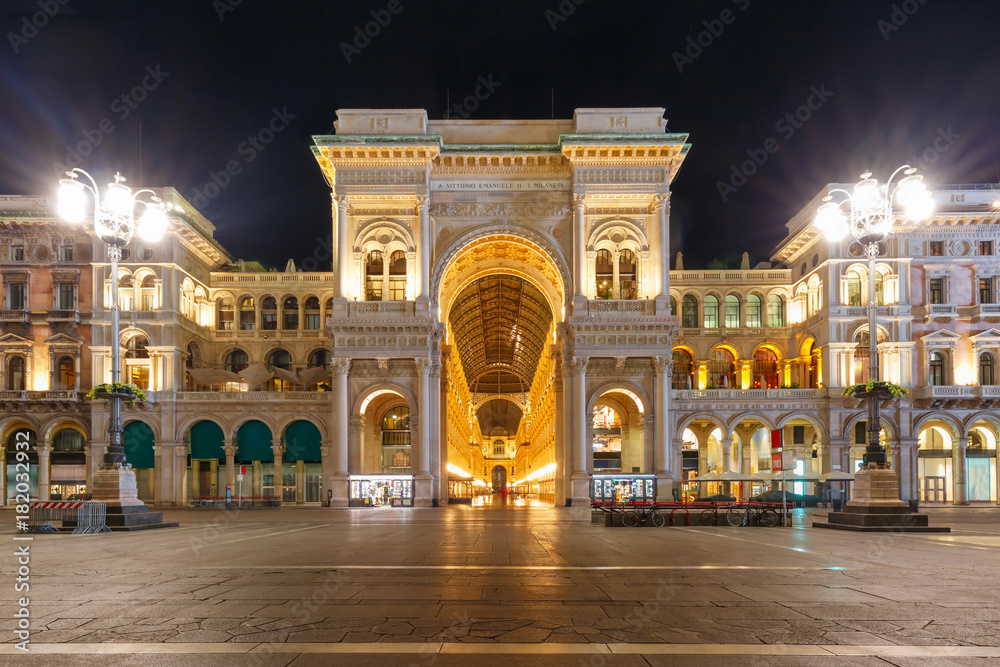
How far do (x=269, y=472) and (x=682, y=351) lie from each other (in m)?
32.5

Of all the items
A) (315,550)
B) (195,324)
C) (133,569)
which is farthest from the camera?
(195,324)

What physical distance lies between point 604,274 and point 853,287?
1860 cm

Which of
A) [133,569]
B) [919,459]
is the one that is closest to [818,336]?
[919,459]

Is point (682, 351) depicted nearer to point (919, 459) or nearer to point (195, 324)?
point (919, 459)

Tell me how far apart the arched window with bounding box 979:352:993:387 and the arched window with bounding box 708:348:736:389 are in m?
16.6

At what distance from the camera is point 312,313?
64.6m

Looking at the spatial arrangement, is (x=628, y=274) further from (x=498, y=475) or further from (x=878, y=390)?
(x=498, y=475)

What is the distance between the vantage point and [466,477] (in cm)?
8669

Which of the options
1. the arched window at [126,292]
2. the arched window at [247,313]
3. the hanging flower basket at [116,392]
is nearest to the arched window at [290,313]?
the arched window at [247,313]

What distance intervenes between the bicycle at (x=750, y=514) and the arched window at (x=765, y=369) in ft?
112

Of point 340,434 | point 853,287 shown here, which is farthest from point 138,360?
point 853,287

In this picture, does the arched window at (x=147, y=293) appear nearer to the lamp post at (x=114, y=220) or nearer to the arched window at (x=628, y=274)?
the lamp post at (x=114, y=220)

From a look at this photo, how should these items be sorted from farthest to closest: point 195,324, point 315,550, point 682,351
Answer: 1. point 682,351
2. point 195,324
3. point 315,550

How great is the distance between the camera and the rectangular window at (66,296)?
182 ft
